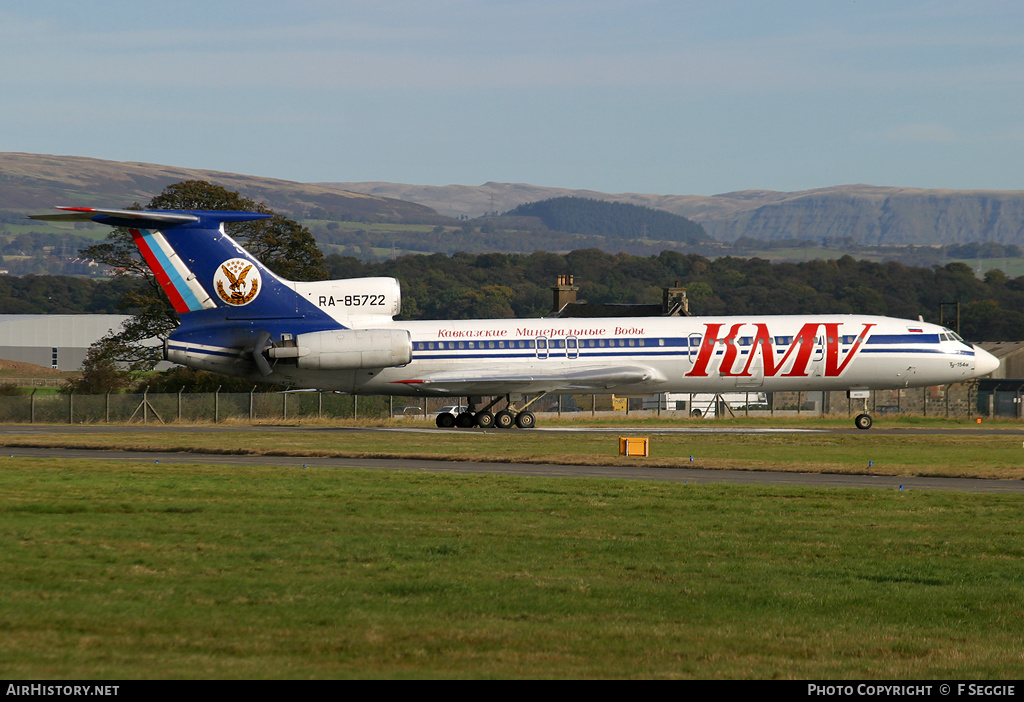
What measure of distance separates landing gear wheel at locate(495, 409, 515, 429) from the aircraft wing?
68.1 inches

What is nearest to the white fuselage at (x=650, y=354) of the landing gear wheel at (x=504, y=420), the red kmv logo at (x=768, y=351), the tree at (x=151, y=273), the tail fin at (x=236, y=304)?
the red kmv logo at (x=768, y=351)

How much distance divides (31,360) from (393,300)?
106679 millimetres

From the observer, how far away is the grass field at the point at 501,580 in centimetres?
941

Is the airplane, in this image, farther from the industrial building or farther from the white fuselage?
the industrial building

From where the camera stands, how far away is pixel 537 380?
4191 cm

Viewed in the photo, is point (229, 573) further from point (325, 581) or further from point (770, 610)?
point (770, 610)

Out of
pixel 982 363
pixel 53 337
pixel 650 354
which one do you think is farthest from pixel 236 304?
pixel 53 337

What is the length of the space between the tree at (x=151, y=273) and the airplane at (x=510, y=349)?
2016cm

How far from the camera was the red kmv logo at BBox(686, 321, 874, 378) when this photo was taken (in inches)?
1672

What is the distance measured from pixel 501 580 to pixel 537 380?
96.0 feet

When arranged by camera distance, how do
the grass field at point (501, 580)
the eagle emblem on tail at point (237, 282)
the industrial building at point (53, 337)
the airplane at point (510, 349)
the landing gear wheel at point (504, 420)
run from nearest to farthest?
the grass field at point (501, 580), the eagle emblem on tail at point (237, 282), the airplane at point (510, 349), the landing gear wheel at point (504, 420), the industrial building at point (53, 337)

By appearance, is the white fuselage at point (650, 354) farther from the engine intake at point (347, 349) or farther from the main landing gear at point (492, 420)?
the main landing gear at point (492, 420)

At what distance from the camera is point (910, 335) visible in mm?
43594

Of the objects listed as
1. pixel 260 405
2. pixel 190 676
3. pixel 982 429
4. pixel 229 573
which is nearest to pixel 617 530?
pixel 229 573
